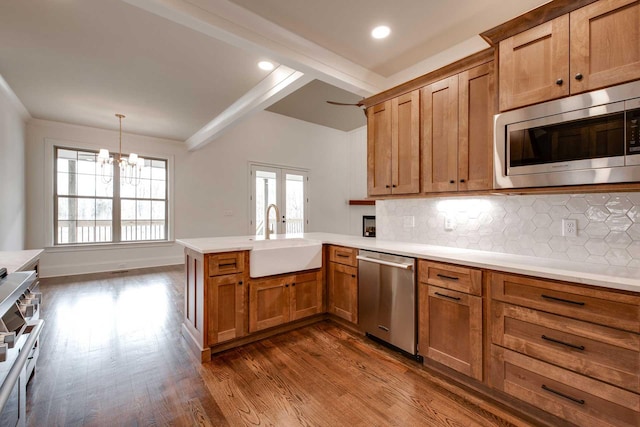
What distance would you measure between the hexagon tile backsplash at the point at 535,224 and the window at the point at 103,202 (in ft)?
17.7

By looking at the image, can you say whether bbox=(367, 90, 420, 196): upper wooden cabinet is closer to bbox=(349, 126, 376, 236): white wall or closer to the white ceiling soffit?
the white ceiling soffit

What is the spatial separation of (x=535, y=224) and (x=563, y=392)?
1.08 meters

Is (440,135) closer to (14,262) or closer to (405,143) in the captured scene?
(405,143)

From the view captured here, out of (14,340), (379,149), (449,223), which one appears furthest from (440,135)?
(14,340)

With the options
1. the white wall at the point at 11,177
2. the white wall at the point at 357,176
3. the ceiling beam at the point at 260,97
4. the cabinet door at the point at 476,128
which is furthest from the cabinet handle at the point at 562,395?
the white wall at the point at 357,176

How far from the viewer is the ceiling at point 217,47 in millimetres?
2160

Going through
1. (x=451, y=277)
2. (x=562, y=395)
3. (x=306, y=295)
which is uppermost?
(x=451, y=277)

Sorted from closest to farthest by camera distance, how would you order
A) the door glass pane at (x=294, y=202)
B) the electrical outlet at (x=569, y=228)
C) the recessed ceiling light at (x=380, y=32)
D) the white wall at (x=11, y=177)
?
the electrical outlet at (x=569, y=228), the recessed ceiling light at (x=380, y=32), the white wall at (x=11, y=177), the door glass pane at (x=294, y=202)

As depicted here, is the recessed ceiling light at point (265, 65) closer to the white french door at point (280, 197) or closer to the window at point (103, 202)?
the white french door at point (280, 197)

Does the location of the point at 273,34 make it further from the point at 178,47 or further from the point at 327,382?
the point at 327,382

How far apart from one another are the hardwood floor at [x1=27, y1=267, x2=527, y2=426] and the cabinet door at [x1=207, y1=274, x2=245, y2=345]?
0.63 feet

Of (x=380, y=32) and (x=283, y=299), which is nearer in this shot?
(x=380, y=32)

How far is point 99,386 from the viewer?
194cm

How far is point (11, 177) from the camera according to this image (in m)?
3.99
